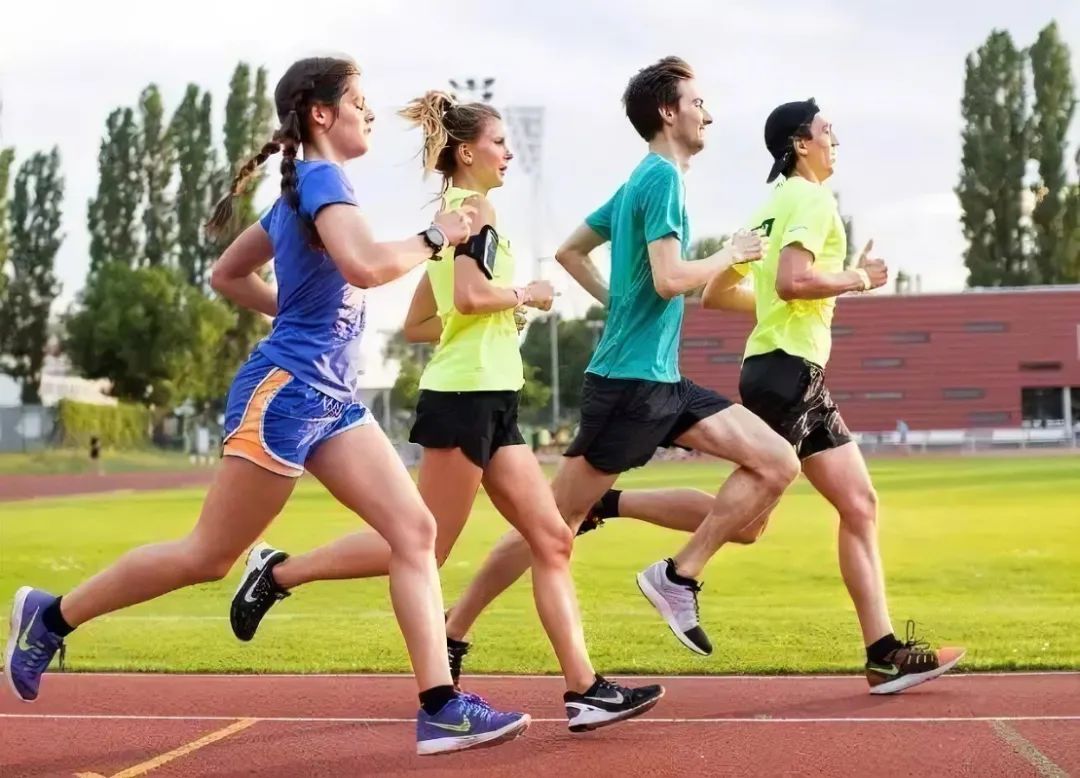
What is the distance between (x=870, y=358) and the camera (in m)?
70.5

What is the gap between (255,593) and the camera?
5406 millimetres

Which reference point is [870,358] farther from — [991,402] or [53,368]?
[53,368]

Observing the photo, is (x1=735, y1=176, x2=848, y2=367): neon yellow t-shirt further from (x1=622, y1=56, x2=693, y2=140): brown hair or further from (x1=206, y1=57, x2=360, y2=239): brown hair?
(x1=206, y1=57, x2=360, y2=239): brown hair

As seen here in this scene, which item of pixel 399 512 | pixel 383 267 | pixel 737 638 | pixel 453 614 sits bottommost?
pixel 737 638

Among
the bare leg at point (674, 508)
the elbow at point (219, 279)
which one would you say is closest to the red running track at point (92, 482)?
the bare leg at point (674, 508)

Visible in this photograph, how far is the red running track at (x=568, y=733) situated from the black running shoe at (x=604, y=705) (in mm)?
92

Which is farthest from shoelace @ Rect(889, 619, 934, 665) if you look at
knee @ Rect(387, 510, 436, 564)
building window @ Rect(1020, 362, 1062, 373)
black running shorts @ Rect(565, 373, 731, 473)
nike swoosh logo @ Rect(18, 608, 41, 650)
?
building window @ Rect(1020, 362, 1062, 373)

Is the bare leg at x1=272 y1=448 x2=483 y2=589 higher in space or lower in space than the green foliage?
higher

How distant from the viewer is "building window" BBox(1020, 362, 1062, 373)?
229ft

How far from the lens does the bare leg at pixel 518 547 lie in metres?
5.36

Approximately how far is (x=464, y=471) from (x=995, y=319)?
217 ft

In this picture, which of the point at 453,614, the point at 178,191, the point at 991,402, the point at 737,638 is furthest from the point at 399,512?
the point at 991,402

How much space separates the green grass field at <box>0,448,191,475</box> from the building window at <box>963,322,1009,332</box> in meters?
35.0

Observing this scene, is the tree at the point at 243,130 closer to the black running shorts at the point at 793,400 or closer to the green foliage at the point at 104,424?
the green foliage at the point at 104,424
